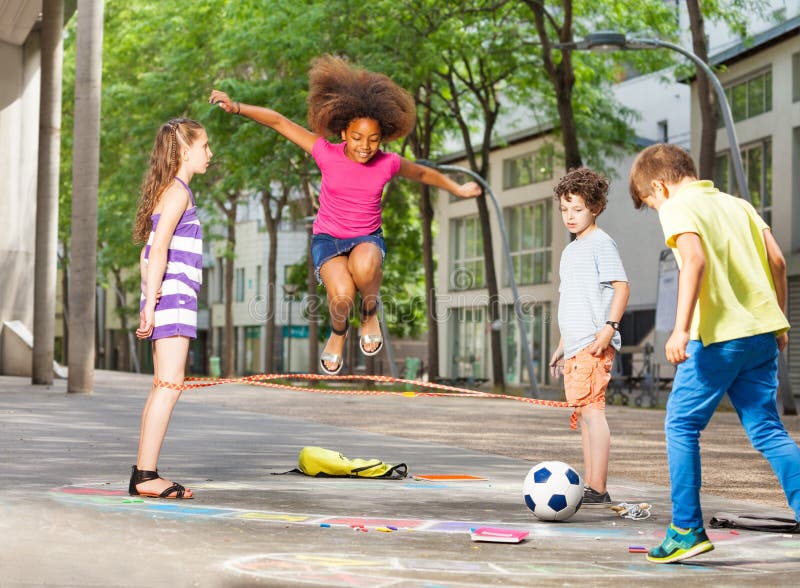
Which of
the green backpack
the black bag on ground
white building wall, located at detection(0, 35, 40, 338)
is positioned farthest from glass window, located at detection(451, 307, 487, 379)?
the black bag on ground

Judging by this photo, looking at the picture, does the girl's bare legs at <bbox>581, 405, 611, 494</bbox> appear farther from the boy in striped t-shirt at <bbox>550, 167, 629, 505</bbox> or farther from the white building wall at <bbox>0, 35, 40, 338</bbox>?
the white building wall at <bbox>0, 35, 40, 338</bbox>

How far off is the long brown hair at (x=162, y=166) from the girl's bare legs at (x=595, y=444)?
2936mm

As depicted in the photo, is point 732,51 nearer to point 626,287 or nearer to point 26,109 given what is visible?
point 26,109

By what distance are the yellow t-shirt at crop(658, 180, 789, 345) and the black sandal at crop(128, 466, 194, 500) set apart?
10.7 ft

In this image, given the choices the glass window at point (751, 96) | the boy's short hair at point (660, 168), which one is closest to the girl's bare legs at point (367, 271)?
the boy's short hair at point (660, 168)

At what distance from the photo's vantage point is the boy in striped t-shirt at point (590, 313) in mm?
7980

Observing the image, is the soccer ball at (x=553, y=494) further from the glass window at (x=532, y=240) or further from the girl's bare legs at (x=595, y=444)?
the glass window at (x=532, y=240)

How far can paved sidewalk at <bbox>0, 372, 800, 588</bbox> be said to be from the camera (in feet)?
17.3

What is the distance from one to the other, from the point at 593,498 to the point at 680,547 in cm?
227

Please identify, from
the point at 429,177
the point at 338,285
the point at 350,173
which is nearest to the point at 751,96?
the point at 429,177

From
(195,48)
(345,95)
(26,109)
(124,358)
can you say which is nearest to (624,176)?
(195,48)

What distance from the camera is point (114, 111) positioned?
1564 inches

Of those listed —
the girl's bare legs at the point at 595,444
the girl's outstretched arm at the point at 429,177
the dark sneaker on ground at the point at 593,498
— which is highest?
the girl's outstretched arm at the point at 429,177

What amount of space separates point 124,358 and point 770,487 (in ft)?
211
